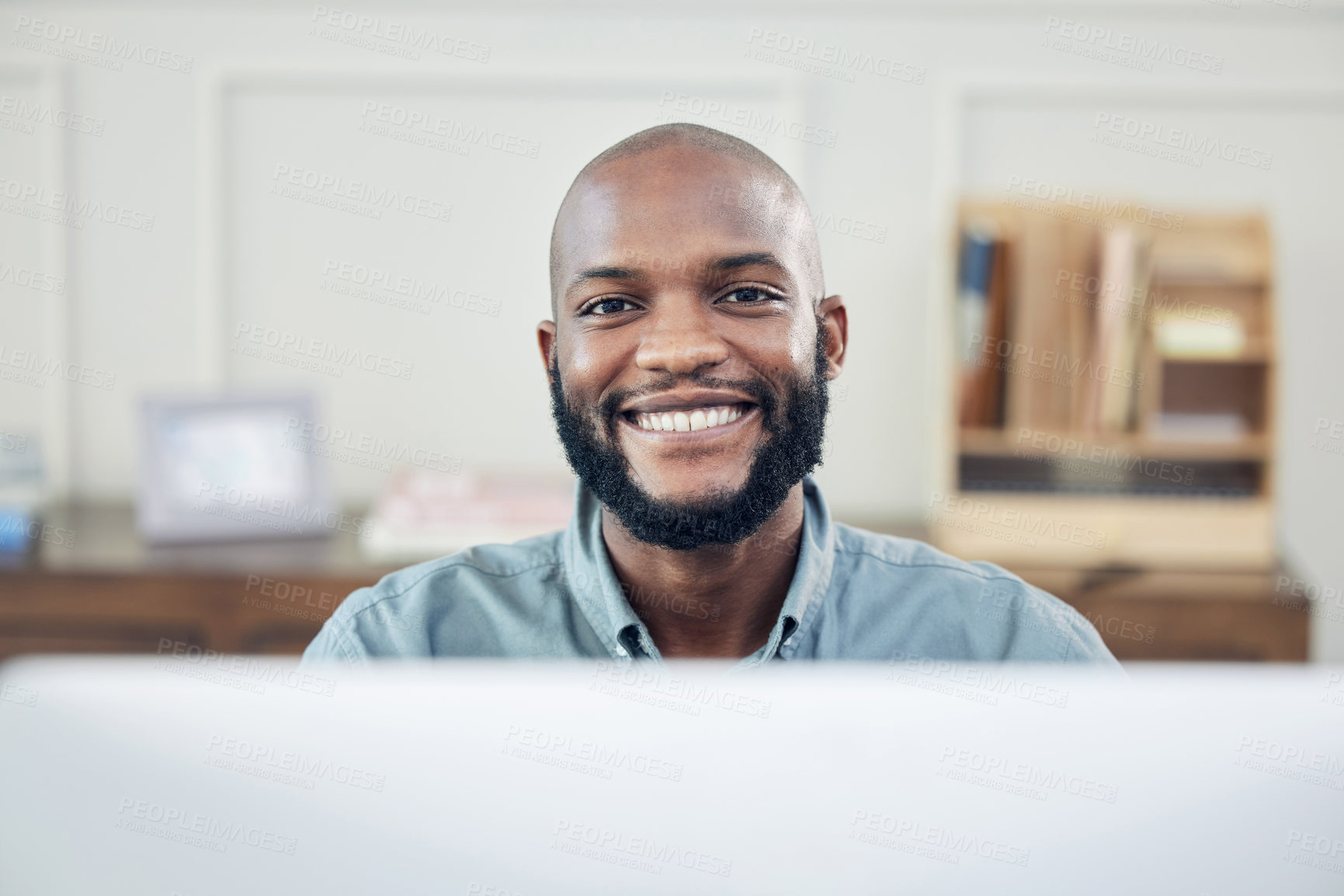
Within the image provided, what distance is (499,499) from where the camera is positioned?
2570 millimetres

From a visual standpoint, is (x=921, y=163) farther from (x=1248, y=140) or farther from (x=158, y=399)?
(x=158, y=399)

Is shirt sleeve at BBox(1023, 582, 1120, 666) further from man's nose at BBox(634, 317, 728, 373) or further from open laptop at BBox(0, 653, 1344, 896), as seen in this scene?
open laptop at BBox(0, 653, 1344, 896)

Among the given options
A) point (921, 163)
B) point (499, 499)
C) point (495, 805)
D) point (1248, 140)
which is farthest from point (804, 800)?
point (1248, 140)

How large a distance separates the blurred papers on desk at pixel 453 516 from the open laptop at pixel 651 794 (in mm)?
1835

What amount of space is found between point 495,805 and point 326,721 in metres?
0.08

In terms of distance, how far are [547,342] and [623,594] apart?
24cm

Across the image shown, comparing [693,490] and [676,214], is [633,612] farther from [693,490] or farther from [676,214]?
[676,214]

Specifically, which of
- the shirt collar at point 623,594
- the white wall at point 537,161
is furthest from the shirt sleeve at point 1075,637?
the white wall at point 537,161

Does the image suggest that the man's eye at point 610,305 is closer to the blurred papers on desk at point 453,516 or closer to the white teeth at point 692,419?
the white teeth at point 692,419

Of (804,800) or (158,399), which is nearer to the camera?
(804,800)

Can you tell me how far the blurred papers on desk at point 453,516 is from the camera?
2.44 metres

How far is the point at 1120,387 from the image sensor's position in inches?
99.9

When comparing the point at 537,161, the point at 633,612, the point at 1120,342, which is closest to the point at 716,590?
the point at 633,612

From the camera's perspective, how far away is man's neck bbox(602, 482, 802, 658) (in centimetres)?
111
